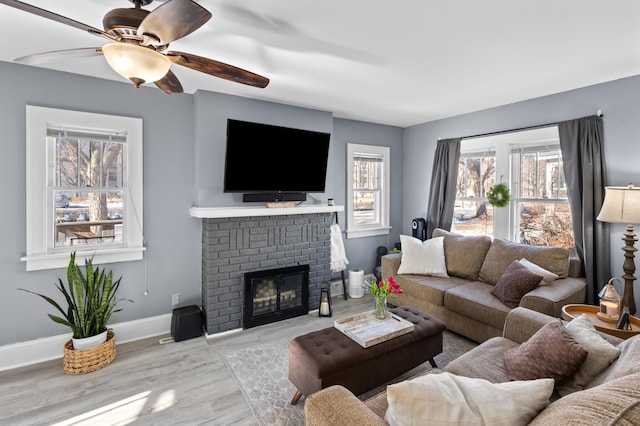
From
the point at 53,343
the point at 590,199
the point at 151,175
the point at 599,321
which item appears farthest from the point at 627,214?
the point at 53,343

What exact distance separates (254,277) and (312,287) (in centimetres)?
83

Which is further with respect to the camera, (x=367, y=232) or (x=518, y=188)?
(x=367, y=232)

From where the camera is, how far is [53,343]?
9.32 ft

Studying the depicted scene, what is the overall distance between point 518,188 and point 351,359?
3.19 metres

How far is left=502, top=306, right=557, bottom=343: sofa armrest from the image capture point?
2.11 metres

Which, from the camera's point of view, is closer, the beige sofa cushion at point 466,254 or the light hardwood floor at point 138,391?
the light hardwood floor at point 138,391

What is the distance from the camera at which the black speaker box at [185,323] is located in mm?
3172

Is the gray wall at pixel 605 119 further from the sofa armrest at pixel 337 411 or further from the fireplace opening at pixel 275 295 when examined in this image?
the sofa armrest at pixel 337 411

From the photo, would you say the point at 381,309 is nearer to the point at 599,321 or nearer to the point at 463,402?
the point at 463,402

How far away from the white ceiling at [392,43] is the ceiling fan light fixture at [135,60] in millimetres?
493

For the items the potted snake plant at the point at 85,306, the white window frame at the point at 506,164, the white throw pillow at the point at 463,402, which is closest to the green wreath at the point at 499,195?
A: the white window frame at the point at 506,164

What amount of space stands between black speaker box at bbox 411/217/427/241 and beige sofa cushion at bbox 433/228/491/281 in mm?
724

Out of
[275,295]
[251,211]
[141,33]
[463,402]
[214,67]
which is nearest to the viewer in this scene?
[463,402]

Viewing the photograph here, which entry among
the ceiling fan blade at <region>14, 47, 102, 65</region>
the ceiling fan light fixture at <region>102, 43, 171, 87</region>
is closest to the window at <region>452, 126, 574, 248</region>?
the ceiling fan light fixture at <region>102, 43, 171, 87</region>
